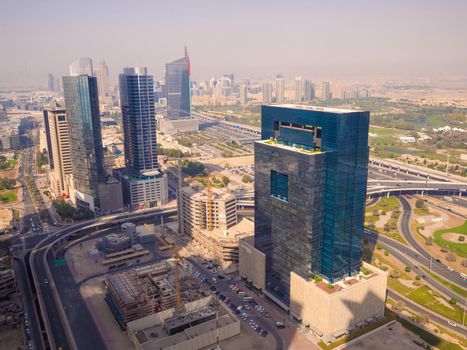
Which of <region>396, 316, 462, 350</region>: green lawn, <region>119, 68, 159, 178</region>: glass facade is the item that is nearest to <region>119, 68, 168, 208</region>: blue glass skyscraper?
<region>119, 68, 159, 178</region>: glass facade

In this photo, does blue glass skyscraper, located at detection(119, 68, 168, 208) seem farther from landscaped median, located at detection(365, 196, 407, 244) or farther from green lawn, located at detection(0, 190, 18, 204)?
landscaped median, located at detection(365, 196, 407, 244)

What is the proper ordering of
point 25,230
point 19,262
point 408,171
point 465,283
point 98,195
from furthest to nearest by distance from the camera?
point 408,171
point 98,195
point 25,230
point 19,262
point 465,283

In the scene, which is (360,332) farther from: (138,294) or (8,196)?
(8,196)

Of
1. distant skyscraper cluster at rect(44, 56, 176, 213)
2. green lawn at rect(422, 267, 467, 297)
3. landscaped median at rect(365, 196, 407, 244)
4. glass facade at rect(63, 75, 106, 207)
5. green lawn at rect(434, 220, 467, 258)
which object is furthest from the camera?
distant skyscraper cluster at rect(44, 56, 176, 213)

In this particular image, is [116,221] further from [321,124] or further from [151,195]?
[321,124]

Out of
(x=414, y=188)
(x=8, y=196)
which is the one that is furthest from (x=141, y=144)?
(x=414, y=188)

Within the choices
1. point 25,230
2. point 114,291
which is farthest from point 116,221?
point 114,291
